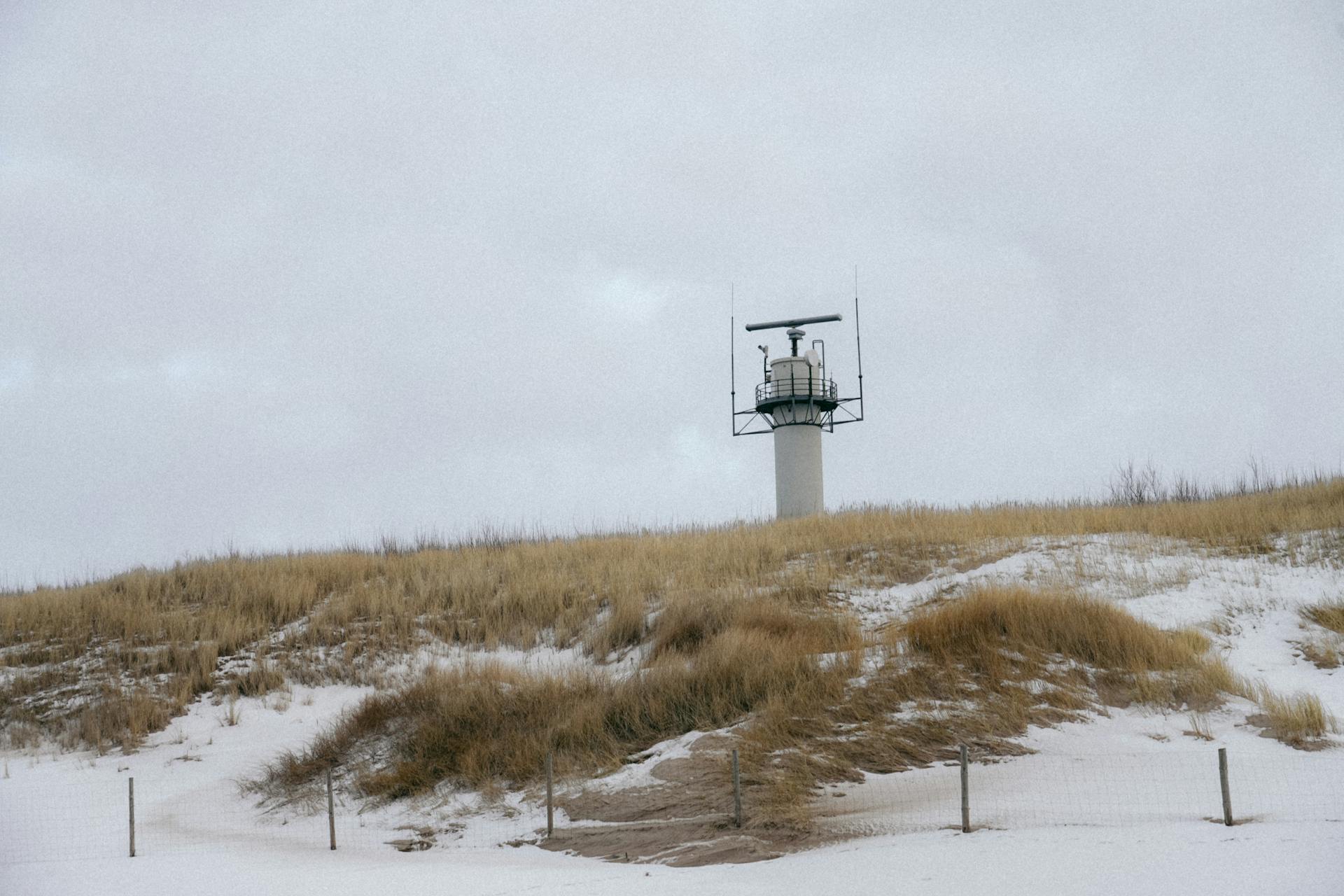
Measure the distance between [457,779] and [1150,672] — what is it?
8.77 metres

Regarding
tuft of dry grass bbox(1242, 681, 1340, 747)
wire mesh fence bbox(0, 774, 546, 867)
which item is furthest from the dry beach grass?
wire mesh fence bbox(0, 774, 546, 867)

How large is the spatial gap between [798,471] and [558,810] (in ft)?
55.9

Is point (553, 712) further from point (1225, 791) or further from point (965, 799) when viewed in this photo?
point (1225, 791)

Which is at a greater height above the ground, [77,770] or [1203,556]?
[1203,556]

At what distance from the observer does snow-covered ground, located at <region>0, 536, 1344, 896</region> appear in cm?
920

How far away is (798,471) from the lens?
29.0 meters

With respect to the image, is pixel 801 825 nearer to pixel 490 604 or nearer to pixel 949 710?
pixel 949 710

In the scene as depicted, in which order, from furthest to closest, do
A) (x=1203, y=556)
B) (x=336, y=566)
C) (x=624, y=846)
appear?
(x=336, y=566), (x=1203, y=556), (x=624, y=846)

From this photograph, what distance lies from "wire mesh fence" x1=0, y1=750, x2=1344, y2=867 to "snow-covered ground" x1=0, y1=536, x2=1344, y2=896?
0.03 m

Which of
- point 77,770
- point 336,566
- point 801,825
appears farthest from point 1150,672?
point 336,566

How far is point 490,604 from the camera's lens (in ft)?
68.0

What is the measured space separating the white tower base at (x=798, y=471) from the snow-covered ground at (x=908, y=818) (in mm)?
10802

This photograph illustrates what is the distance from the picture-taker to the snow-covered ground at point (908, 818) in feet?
30.2

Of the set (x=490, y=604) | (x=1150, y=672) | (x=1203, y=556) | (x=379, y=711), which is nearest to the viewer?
(x=1150, y=672)
